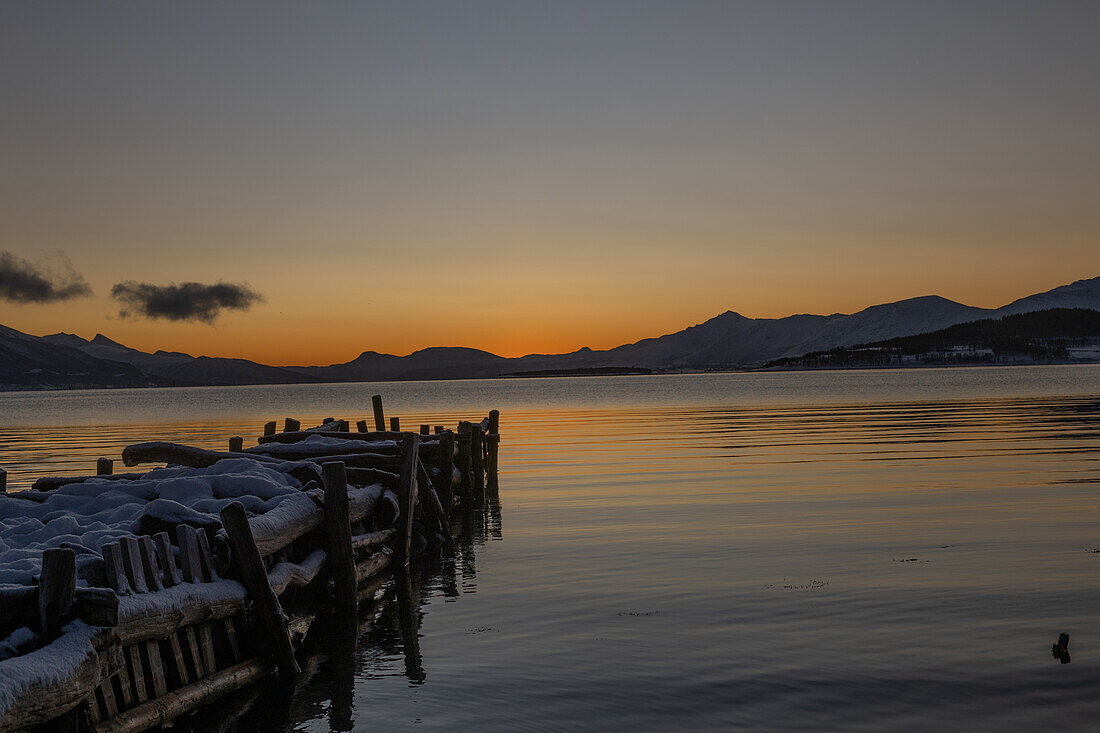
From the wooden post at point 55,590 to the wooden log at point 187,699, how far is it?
1.05m

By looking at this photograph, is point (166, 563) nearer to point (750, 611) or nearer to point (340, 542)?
point (340, 542)

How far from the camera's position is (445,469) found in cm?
2258

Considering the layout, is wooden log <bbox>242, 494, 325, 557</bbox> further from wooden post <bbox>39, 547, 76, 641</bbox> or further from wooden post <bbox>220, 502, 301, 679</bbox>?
wooden post <bbox>39, 547, 76, 641</bbox>

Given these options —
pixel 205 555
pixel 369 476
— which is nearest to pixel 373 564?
pixel 369 476

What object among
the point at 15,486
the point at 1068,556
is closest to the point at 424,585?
the point at 1068,556

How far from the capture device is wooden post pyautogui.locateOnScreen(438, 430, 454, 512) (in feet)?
74.3

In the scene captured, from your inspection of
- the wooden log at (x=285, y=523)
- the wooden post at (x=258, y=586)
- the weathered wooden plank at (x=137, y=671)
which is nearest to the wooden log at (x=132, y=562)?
the weathered wooden plank at (x=137, y=671)

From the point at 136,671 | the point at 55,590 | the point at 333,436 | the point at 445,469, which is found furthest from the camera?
the point at 445,469

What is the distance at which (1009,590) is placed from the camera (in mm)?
13289

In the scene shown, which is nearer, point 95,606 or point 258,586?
point 95,606

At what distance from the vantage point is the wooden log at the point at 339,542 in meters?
12.7

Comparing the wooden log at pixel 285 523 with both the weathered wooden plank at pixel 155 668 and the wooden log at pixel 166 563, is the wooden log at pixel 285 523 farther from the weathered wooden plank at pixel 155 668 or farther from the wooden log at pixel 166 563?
the weathered wooden plank at pixel 155 668

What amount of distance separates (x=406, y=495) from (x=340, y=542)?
172 inches

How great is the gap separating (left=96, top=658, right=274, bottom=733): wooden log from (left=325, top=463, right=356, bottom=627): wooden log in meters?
2.71
